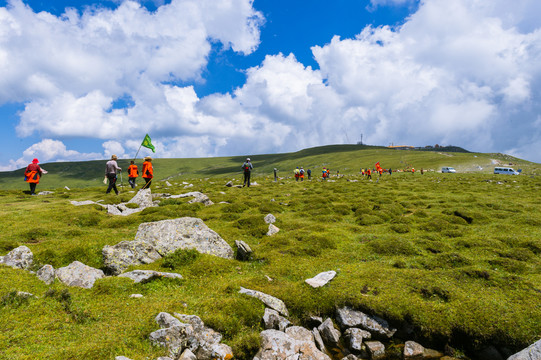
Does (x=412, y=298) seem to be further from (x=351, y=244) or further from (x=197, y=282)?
(x=197, y=282)

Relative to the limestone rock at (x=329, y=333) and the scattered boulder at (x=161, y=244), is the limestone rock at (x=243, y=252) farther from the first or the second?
the limestone rock at (x=329, y=333)

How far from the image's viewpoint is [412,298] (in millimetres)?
9156

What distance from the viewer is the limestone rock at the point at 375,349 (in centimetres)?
763

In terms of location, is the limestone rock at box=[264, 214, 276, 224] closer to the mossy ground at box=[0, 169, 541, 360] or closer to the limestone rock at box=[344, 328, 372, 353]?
the mossy ground at box=[0, 169, 541, 360]

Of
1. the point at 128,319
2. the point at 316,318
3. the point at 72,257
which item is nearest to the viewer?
the point at 128,319

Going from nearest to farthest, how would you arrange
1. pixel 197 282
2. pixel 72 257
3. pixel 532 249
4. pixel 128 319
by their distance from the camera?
1. pixel 128 319
2. pixel 197 282
3. pixel 72 257
4. pixel 532 249

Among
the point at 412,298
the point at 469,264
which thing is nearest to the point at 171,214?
the point at 412,298

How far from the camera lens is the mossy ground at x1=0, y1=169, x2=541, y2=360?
285 inches

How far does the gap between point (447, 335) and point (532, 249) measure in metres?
9.66

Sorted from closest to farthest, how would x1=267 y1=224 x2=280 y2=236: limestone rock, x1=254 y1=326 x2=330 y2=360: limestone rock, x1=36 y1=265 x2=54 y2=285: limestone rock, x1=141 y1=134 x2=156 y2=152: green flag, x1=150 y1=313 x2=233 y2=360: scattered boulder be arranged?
1. x1=150 y1=313 x2=233 y2=360: scattered boulder
2. x1=254 y1=326 x2=330 y2=360: limestone rock
3. x1=36 y1=265 x2=54 y2=285: limestone rock
4. x1=267 y1=224 x2=280 y2=236: limestone rock
5. x1=141 y1=134 x2=156 y2=152: green flag

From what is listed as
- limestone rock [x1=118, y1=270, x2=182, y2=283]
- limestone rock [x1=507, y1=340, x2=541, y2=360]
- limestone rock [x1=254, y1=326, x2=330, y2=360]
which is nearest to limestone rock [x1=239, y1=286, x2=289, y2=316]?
limestone rock [x1=254, y1=326, x2=330, y2=360]

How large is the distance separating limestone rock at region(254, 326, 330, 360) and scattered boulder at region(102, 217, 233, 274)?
6.30m

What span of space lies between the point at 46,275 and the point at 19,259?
2066 millimetres

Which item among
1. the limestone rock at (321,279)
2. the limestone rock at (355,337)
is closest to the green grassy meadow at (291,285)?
the limestone rock at (321,279)
